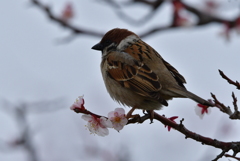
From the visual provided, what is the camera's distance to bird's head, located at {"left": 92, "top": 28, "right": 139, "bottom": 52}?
15.8 ft

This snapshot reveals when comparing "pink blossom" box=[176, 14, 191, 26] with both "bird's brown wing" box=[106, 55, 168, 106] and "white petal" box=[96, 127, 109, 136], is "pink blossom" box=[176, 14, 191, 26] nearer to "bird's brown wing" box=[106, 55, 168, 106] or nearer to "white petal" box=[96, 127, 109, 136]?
"bird's brown wing" box=[106, 55, 168, 106]

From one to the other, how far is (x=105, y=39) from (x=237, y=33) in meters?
2.55

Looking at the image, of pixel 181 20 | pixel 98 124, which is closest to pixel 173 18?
pixel 181 20

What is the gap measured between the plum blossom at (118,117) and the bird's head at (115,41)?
5.67ft

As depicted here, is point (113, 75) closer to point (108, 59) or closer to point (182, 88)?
point (108, 59)

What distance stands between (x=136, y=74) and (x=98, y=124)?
48.7 inches

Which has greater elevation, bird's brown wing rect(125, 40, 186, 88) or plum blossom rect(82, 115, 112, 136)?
bird's brown wing rect(125, 40, 186, 88)

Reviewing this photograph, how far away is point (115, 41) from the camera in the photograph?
4.82 metres

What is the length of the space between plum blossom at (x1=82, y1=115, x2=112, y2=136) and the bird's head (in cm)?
170

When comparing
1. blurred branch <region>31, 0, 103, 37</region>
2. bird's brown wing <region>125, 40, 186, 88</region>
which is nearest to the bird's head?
bird's brown wing <region>125, 40, 186, 88</region>

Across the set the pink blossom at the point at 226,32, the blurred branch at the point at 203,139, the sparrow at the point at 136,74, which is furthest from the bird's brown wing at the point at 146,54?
the pink blossom at the point at 226,32

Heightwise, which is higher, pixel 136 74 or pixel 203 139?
pixel 136 74

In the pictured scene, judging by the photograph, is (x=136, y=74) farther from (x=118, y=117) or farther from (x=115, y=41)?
(x=118, y=117)

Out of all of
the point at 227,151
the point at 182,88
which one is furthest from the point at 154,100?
the point at 227,151
